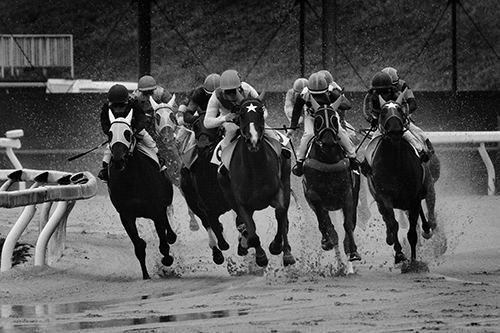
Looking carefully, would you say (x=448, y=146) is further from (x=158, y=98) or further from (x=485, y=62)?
(x=485, y=62)

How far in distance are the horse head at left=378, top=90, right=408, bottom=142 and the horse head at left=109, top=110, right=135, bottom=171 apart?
2471 mm

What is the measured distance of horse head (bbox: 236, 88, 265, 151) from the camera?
469 inches

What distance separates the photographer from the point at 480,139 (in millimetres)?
20688

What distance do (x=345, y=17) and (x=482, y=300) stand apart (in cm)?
2595

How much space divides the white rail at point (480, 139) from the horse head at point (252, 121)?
8.63 m

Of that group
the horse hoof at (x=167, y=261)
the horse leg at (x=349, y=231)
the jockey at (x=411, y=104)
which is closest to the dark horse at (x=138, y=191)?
the horse hoof at (x=167, y=261)

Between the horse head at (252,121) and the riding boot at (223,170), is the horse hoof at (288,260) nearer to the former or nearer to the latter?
the riding boot at (223,170)

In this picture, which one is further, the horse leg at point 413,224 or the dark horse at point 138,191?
the horse leg at point 413,224

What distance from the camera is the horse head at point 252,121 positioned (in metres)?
11.9

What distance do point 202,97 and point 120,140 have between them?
258 centimetres

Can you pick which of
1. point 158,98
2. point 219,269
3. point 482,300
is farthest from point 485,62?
point 482,300

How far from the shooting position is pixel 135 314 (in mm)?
9516

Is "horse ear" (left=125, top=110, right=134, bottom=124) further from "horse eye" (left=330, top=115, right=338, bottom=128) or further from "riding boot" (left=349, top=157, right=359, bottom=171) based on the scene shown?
"riding boot" (left=349, top=157, right=359, bottom=171)

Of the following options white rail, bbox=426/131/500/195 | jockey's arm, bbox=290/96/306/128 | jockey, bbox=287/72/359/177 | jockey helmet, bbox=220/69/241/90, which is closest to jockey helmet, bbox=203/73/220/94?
jockey's arm, bbox=290/96/306/128
